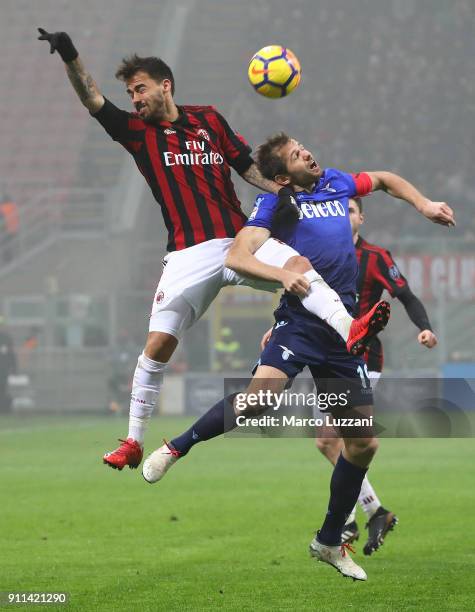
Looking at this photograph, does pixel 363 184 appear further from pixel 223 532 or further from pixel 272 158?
pixel 223 532

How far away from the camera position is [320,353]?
19.7 ft

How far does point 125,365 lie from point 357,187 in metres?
16.1

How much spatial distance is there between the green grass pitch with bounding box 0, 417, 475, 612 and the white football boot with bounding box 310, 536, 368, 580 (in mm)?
97

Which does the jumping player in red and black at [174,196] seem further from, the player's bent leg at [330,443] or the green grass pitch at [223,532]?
the player's bent leg at [330,443]

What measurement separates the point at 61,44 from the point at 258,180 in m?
1.28

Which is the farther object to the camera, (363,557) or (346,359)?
(363,557)

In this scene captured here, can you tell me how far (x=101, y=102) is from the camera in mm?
6285

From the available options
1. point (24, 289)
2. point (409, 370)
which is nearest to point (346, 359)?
point (409, 370)

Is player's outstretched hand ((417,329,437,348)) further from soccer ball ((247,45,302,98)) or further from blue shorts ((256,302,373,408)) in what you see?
soccer ball ((247,45,302,98))

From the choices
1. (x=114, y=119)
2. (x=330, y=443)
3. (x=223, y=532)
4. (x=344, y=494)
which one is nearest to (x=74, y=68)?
(x=114, y=119)

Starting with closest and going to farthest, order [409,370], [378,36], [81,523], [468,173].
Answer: [81,523] < [409,370] < [468,173] < [378,36]

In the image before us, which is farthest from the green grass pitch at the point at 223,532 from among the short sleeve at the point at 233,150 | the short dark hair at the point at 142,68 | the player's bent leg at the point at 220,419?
the short dark hair at the point at 142,68

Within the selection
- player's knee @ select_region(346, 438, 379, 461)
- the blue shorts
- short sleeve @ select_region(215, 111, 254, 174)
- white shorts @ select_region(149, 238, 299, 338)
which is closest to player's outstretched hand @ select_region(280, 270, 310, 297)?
the blue shorts

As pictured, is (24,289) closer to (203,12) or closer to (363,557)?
(203,12)
